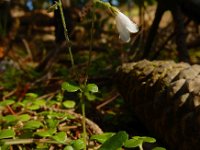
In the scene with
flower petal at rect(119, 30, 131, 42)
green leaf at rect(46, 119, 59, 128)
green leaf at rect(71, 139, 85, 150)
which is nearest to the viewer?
flower petal at rect(119, 30, 131, 42)

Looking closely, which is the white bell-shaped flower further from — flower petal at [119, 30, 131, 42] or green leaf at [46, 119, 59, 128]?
green leaf at [46, 119, 59, 128]

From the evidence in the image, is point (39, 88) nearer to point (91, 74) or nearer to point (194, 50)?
point (91, 74)

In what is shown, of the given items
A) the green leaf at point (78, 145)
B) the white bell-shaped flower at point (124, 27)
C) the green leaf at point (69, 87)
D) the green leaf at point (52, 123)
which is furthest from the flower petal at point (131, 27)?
the green leaf at point (52, 123)

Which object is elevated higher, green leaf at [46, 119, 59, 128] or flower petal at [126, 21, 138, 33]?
flower petal at [126, 21, 138, 33]

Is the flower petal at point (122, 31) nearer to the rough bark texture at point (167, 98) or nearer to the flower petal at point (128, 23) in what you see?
the flower petal at point (128, 23)

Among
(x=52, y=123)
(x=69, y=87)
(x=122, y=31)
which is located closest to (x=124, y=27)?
(x=122, y=31)

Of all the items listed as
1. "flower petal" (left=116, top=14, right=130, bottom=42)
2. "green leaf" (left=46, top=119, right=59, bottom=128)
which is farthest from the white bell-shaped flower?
"green leaf" (left=46, top=119, right=59, bottom=128)

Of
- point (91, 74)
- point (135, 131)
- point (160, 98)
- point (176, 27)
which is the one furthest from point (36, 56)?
point (160, 98)
